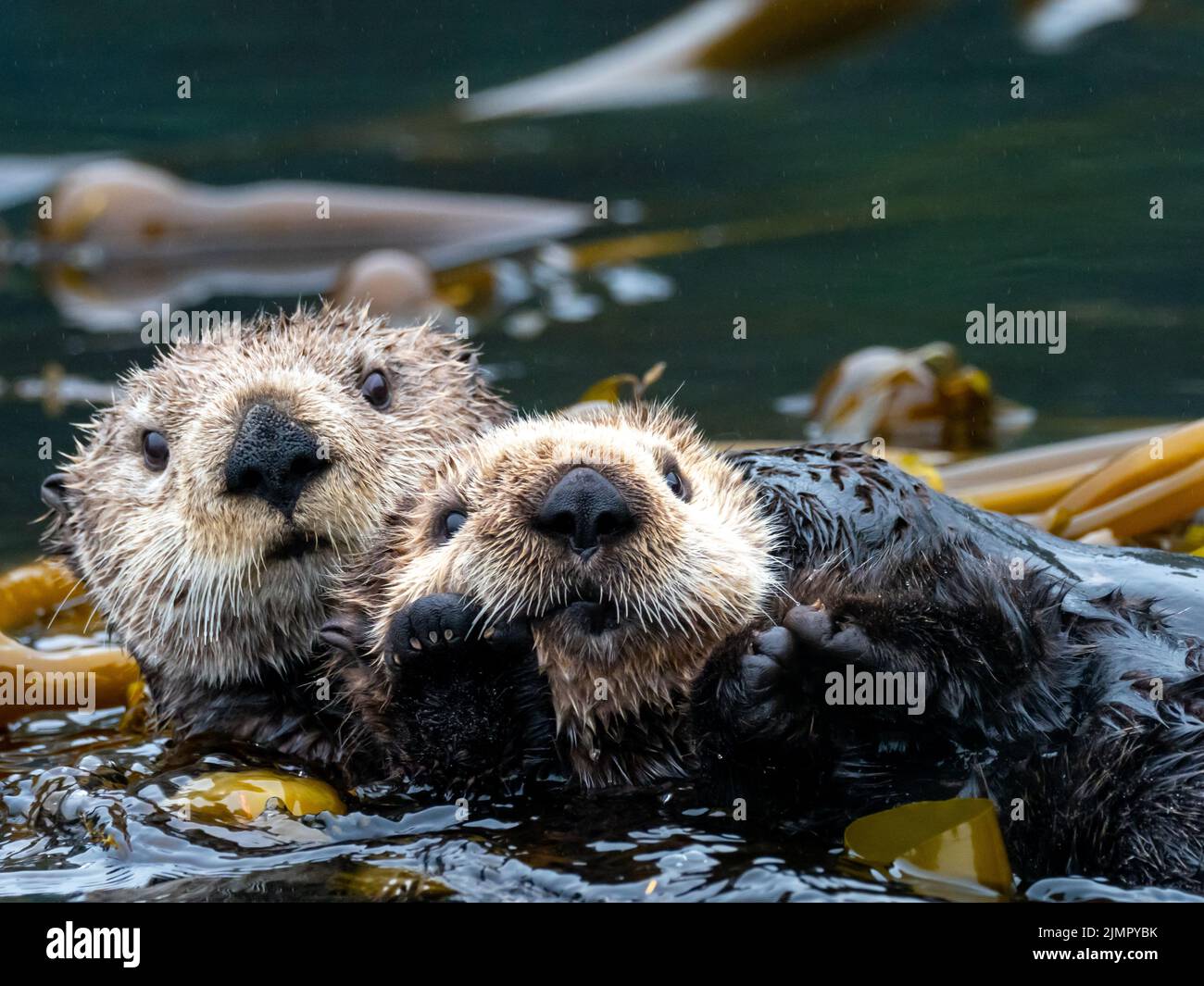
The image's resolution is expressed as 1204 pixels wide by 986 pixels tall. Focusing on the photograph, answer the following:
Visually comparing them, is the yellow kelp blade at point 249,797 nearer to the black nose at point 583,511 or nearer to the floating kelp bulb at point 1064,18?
the black nose at point 583,511

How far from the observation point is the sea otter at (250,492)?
4129 mm

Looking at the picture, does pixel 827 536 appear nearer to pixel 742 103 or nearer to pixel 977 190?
pixel 977 190

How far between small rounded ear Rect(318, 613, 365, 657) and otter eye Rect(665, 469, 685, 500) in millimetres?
878

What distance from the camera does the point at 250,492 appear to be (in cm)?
407

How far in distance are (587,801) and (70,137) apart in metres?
11.3

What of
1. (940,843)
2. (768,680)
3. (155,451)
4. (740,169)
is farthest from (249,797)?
(740,169)

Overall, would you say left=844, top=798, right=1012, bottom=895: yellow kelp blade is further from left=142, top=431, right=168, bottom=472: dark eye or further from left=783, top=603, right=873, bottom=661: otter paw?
left=142, top=431, right=168, bottom=472: dark eye

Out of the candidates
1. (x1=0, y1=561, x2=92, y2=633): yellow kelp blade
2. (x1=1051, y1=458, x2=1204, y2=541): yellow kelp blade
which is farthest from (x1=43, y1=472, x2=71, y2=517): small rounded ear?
(x1=1051, y1=458, x2=1204, y2=541): yellow kelp blade

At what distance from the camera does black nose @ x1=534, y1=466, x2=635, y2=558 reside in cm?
338

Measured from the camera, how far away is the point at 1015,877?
3418 millimetres

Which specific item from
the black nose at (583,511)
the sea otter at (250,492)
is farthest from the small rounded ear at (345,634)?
the black nose at (583,511)

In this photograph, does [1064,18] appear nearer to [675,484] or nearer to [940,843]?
[675,484]
